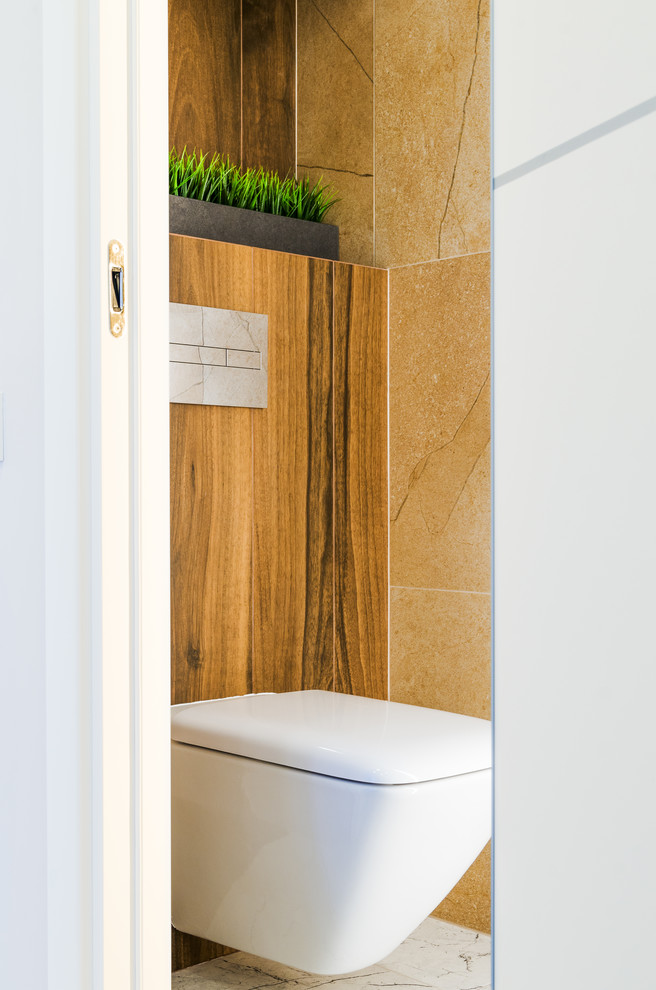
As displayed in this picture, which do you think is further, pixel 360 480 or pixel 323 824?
pixel 360 480

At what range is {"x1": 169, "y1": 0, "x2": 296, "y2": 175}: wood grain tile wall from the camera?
1883 millimetres

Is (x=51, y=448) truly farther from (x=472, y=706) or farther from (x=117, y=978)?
(x=472, y=706)

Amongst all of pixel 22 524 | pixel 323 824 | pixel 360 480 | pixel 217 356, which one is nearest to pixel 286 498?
pixel 360 480

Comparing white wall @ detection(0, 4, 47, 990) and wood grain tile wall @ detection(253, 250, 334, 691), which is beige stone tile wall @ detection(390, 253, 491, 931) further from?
white wall @ detection(0, 4, 47, 990)

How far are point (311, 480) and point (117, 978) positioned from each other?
1.01 m

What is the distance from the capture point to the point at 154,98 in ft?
3.09

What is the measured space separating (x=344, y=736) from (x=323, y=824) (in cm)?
12

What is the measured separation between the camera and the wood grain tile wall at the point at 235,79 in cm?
188

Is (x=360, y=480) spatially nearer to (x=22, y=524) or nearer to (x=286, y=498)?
(x=286, y=498)

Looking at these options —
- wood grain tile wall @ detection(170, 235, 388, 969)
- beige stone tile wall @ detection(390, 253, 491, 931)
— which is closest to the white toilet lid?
wood grain tile wall @ detection(170, 235, 388, 969)

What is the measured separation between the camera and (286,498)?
1723 millimetres

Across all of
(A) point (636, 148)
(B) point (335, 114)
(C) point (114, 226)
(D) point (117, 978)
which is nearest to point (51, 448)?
(C) point (114, 226)

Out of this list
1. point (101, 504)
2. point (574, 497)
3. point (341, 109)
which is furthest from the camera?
point (341, 109)

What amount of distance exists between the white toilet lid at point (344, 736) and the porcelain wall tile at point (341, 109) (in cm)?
95
